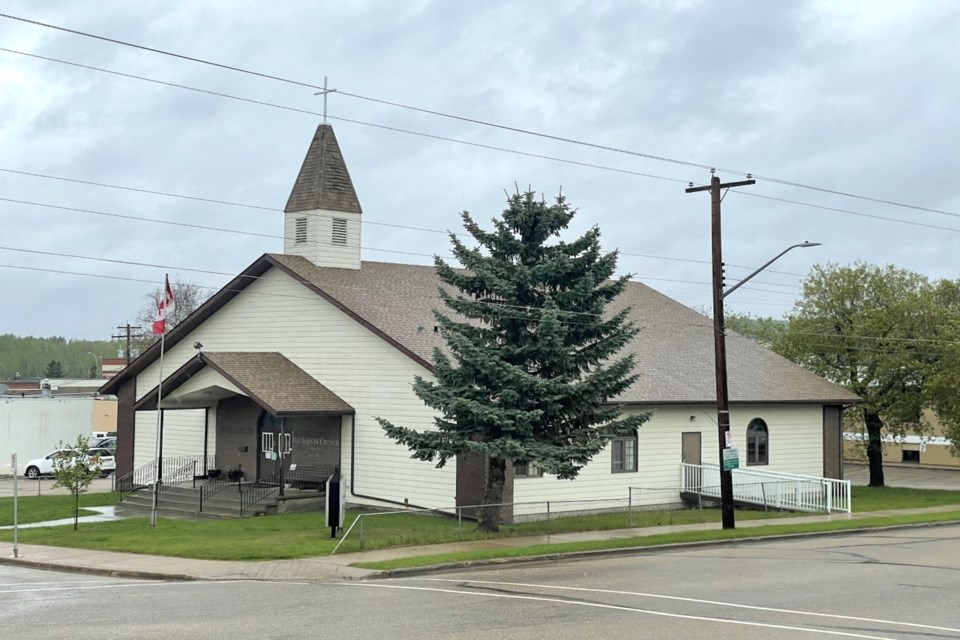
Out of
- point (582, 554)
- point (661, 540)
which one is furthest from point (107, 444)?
point (582, 554)

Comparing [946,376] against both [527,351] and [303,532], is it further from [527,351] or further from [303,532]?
[303,532]

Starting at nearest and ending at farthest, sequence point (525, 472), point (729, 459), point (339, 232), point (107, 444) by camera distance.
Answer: point (729, 459) < point (525, 472) < point (339, 232) < point (107, 444)

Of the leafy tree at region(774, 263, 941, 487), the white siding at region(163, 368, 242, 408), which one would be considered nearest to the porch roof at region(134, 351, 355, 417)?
the white siding at region(163, 368, 242, 408)

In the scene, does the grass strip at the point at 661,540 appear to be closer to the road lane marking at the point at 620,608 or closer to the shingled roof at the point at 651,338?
the road lane marking at the point at 620,608

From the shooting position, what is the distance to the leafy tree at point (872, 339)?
4406cm

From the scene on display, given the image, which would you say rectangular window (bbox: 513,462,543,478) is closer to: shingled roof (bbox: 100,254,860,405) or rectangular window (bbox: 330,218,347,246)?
shingled roof (bbox: 100,254,860,405)

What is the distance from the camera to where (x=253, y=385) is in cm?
3281

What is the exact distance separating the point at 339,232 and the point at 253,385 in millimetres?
8273

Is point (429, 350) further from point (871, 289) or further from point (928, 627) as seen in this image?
point (871, 289)

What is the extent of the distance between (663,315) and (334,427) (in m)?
15.3

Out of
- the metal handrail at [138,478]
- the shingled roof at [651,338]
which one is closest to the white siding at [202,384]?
the shingled roof at [651,338]

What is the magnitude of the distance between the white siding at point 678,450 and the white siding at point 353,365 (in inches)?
133

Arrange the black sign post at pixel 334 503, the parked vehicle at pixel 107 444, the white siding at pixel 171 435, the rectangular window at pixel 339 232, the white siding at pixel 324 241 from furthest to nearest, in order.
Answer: the parked vehicle at pixel 107 444 → the white siding at pixel 171 435 → the rectangular window at pixel 339 232 → the white siding at pixel 324 241 → the black sign post at pixel 334 503

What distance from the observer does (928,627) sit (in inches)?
568
